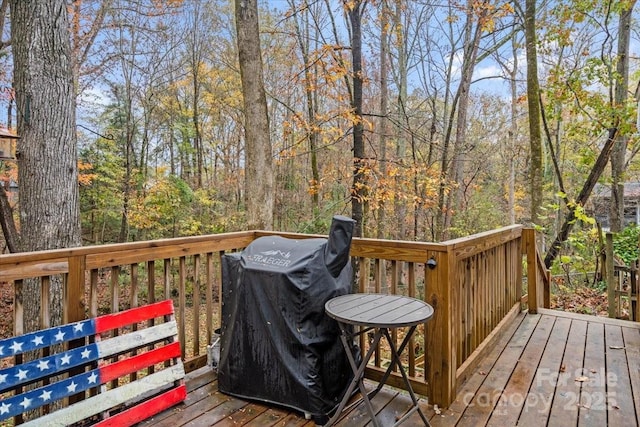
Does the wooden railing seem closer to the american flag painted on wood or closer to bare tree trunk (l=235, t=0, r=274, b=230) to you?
the american flag painted on wood

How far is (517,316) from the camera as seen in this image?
13.7 ft

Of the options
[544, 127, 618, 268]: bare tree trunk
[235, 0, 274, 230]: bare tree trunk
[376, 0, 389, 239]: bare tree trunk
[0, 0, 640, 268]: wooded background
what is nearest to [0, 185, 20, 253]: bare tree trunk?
[0, 0, 640, 268]: wooded background

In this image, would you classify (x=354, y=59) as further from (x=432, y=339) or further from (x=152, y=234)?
(x=152, y=234)

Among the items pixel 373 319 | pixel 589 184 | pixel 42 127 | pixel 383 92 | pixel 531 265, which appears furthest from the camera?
pixel 383 92

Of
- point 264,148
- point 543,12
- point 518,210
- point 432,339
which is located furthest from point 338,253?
point 518,210

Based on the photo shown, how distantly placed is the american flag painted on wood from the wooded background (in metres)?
5.13

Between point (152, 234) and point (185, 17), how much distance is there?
6297mm

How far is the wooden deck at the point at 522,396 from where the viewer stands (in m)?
2.21

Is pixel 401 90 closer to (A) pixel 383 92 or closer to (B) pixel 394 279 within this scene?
Answer: (A) pixel 383 92

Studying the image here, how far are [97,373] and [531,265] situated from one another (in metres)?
4.09

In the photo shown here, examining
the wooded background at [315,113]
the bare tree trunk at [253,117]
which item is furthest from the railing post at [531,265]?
the wooded background at [315,113]

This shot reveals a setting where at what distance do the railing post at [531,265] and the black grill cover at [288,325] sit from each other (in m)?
2.67

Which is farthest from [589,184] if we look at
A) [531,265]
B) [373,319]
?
[373,319]

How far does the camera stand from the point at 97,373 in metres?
2.05
